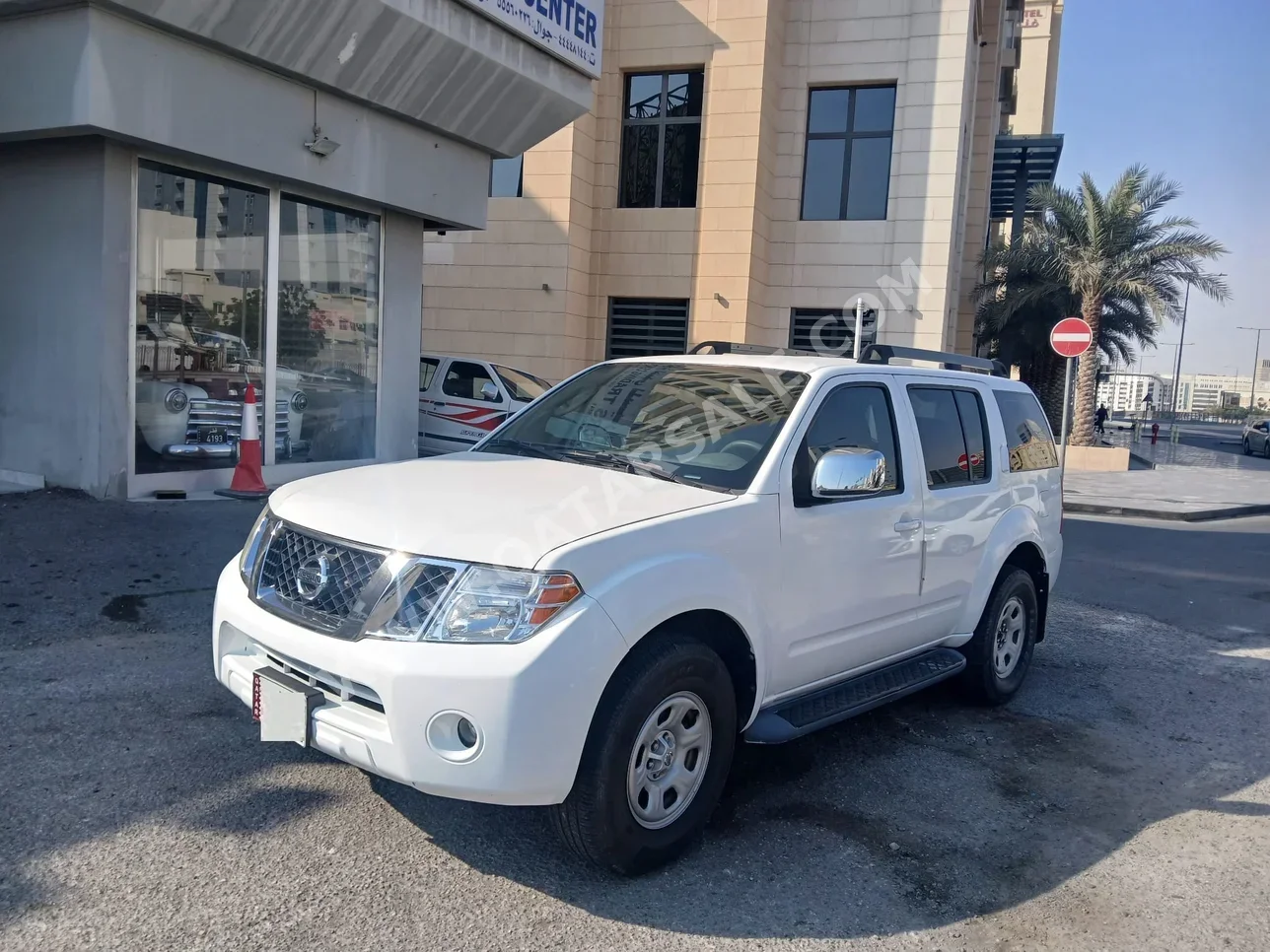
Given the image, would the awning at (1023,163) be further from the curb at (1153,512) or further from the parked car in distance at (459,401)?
the parked car in distance at (459,401)

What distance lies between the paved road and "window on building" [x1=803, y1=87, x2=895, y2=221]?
1667 cm

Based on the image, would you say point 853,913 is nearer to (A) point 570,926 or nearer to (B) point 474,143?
(A) point 570,926

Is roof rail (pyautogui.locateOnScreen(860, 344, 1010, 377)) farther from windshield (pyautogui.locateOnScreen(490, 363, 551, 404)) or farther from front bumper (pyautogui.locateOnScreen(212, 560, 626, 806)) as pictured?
windshield (pyautogui.locateOnScreen(490, 363, 551, 404))

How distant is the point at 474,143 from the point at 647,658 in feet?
32.1

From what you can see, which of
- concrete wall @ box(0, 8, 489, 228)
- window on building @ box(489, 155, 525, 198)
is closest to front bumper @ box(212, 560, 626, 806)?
concrete wall @ box(0, 8, 489, 228)

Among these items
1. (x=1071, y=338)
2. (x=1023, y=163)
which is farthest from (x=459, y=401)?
(x=1023, y=163)

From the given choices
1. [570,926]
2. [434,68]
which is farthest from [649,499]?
[434,68]

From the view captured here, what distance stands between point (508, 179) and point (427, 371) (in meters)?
7.53

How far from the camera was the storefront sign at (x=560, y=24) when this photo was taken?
35.0ft

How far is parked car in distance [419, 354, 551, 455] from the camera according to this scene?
13695 millimetres

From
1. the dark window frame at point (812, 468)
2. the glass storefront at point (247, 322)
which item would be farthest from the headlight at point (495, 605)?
the glass storefront at point (247, 322)

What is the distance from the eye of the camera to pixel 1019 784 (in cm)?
443

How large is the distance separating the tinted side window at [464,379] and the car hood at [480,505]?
9856 mm

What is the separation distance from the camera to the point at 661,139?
68.1 feet
